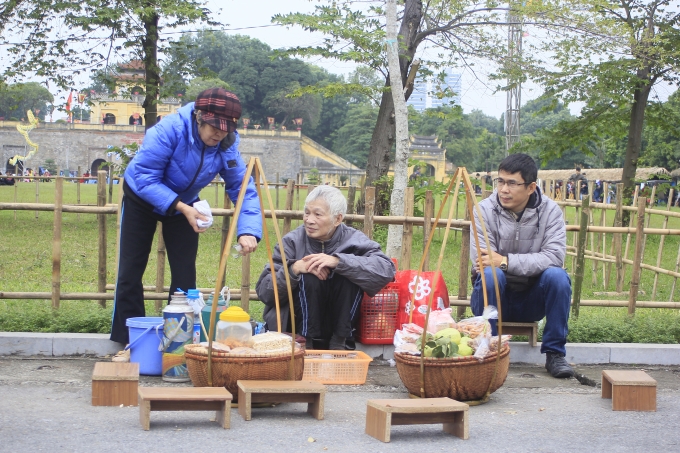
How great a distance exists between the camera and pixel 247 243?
4.14 meters

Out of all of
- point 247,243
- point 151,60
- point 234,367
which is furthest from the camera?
point 151,60

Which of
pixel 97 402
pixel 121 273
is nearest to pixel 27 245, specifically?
pixel 121 273

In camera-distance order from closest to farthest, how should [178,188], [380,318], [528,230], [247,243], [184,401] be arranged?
[184,401], [247,243], [178,188], [528,230], [380,318]

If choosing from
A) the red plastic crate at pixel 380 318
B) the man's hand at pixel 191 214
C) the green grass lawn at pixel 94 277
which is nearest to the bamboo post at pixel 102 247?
the green grass lawn at pixel 94 277

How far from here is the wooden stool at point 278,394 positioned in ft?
11.1

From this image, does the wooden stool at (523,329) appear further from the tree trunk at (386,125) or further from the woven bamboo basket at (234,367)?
the tree trunk at (386,125)

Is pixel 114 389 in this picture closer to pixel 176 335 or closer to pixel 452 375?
pixel 176 335

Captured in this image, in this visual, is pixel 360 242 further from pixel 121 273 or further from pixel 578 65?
pixel 578 65

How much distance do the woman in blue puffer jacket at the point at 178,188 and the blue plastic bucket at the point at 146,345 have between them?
136 mm

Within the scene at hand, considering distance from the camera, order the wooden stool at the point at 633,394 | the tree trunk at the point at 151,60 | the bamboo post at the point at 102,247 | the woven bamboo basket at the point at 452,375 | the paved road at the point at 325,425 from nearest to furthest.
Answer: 1. the paved road at the point at 325,425
2. the woven bamboo basket at the point at 452,375
3. the wooden stool at the point at 633,394
4. the bamboo post at the point at 102,247
5. the tree trunk at the point at 151,60

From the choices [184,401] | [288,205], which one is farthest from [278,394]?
[288,205]

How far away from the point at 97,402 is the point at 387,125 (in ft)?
43.4

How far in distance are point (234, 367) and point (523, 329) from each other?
225cm


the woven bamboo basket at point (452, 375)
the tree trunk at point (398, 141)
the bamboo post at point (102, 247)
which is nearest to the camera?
the woven bamboo basket at point (452, 375)
